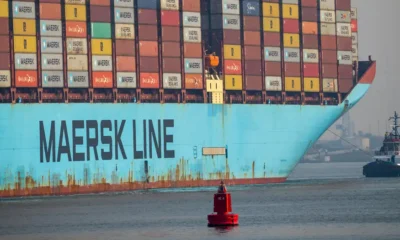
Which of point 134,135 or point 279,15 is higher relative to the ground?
point 279,15

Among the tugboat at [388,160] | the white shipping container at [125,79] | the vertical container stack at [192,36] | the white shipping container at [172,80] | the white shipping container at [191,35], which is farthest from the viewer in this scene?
the tugboat at [388,160]

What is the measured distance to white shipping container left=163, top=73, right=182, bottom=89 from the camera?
72.9 m

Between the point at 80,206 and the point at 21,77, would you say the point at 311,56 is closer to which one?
the point at 21,77

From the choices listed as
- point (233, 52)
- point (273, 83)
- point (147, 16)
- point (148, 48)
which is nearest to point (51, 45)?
point (148, 48)

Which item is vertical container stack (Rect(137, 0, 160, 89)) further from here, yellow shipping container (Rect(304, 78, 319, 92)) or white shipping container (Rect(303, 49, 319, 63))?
yellow shipping container (Rect(304, 78, 319, 92))

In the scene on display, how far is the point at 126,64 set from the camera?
7044cm

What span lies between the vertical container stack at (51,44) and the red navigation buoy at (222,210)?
31.1m

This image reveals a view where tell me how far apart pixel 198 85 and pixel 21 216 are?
28540 millimetres

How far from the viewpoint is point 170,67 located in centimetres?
7281

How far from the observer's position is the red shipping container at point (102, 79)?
2712 inches

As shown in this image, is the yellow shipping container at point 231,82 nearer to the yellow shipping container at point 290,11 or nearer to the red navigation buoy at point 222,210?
the yellow shipping container at point 290,11

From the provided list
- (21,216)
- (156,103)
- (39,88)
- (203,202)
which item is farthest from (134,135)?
(21,216)

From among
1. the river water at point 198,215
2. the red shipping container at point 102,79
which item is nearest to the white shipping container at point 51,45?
the red shipping container at point 102,79

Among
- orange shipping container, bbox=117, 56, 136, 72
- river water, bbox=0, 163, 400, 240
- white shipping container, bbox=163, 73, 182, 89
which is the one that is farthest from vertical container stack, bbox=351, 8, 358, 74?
orange shipping container, bbox=117, 56, 136, 72
